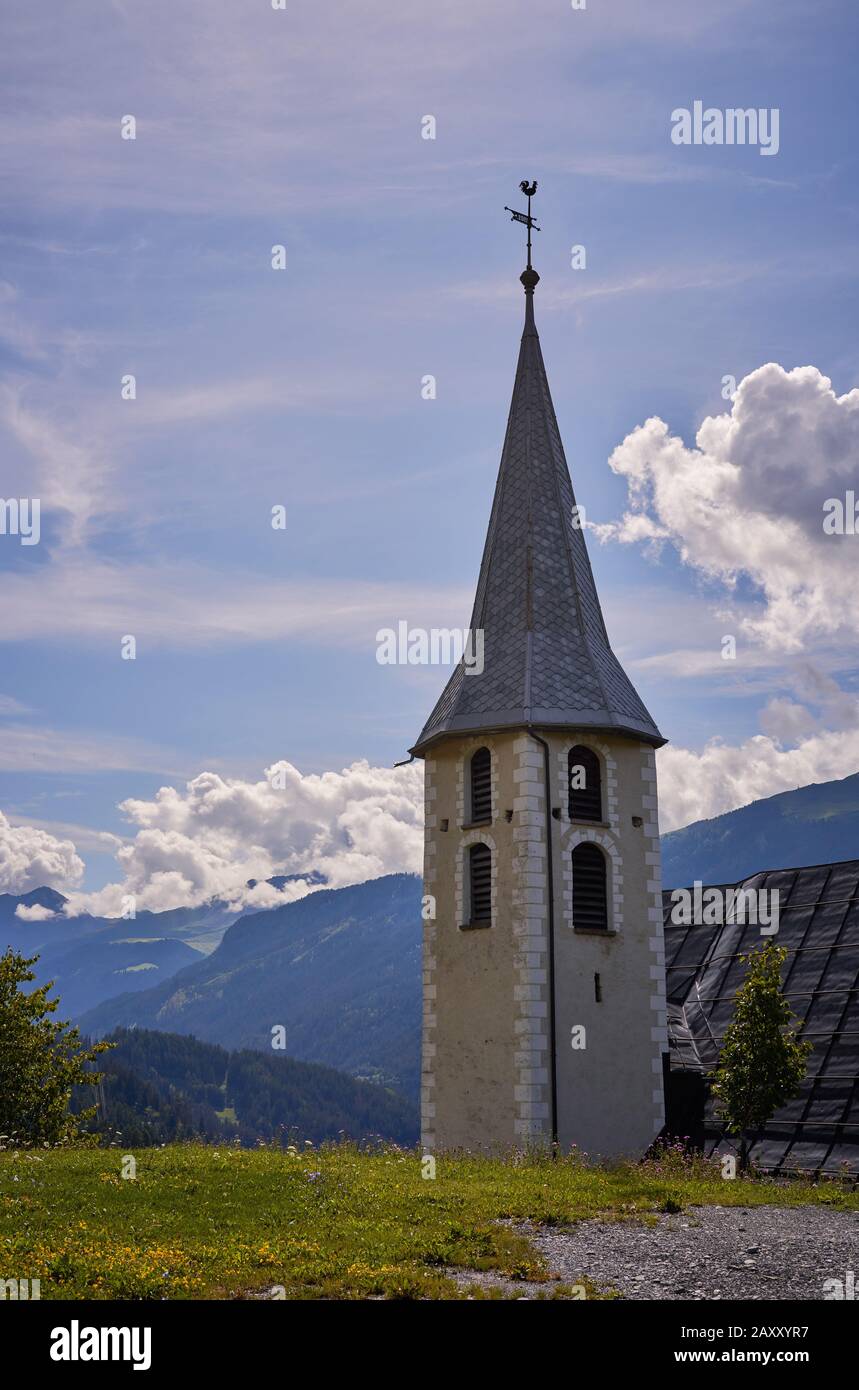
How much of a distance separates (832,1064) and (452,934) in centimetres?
868

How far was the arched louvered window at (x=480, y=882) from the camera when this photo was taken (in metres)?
30.9

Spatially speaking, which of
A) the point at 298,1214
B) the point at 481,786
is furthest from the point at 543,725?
the point at 298,1214

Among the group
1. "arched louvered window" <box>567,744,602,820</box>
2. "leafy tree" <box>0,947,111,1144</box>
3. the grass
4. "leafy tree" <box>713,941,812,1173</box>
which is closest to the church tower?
"arched louvered window" <box>567,744,602,820</box>

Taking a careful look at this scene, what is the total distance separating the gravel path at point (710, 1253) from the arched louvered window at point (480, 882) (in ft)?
41.5

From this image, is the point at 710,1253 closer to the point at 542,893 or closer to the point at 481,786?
the point at 542,893

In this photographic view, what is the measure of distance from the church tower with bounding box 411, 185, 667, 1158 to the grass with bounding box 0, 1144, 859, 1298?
5046mm

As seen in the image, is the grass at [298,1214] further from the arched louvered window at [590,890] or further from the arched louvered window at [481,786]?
the arched louvered window at [481,786]

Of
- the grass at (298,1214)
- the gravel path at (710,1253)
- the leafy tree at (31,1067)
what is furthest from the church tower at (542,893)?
the gravel path at (710,1253)

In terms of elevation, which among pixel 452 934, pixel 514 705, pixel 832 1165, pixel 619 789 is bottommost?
pixel 832 1165

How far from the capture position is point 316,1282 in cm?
1343

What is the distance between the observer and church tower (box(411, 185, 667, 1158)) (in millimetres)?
29203
